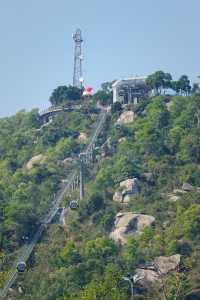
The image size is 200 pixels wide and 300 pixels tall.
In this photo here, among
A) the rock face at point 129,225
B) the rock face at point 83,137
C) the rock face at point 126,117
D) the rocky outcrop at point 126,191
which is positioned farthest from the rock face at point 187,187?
the rock face at point 126,117

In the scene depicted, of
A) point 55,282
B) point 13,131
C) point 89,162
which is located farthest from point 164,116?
point 55,282

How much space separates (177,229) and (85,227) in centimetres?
855

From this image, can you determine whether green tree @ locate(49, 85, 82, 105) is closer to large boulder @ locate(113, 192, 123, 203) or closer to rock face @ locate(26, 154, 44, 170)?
rock face @ locate(26, 154, 44, 170)

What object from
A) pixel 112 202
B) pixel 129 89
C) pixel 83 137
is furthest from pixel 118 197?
pixel 129 89

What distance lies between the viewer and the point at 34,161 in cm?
9131

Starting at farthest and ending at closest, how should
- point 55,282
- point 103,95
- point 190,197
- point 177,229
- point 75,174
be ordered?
1. point 103,95
2. point 75,174
3. point 190,197
4. point 177,229
5. point 55,282

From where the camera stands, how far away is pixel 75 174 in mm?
85812

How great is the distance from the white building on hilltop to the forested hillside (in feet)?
9.88

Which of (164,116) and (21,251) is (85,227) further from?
(164,116)

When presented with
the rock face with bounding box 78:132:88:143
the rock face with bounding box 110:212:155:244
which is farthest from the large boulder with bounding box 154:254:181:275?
the rock face with bounding box 78:132:88:143

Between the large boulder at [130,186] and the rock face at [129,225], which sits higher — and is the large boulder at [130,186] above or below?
above

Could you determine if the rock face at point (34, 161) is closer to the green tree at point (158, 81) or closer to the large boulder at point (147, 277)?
the green tree at point (158, 81)

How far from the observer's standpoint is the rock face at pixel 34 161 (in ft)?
295

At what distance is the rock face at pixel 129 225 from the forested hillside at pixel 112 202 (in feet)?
0.35
